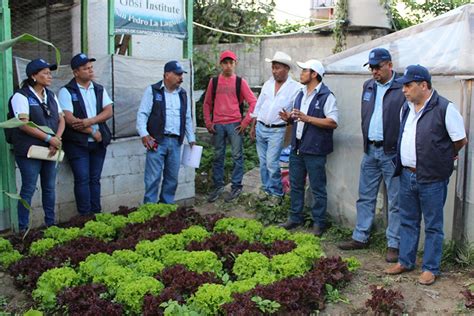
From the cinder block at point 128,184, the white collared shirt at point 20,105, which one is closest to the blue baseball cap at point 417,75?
the white collared shirt at point 20,105

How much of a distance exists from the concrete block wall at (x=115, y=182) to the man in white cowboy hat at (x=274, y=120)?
169 centimetres

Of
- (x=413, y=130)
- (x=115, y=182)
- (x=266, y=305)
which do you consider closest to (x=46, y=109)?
(x=115, y=182)

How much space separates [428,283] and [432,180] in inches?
38.1

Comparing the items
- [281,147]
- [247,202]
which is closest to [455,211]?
[281,147]

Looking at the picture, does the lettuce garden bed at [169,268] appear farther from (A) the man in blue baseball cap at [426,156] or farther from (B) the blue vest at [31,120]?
(B) the blue vest at [31,120]

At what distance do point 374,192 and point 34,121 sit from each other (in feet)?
12.5

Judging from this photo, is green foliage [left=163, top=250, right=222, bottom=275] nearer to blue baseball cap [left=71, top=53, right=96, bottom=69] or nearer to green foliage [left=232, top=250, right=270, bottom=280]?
green foliage [left=232, top=250, right=270, bottom=280]

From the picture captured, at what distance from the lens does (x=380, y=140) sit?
5.83 meters

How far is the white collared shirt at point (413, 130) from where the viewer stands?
484 cm

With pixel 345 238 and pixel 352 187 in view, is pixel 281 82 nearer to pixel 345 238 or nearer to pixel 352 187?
pixel 352 187

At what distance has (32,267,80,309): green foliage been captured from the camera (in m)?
4.43

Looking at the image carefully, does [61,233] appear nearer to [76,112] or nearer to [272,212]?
[76,112]

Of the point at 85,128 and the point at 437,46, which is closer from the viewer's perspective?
the point at 437,46

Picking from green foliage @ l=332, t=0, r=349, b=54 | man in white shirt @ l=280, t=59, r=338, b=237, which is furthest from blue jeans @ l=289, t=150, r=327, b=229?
green foliage @ l=332, t=0, r=349, b=54
